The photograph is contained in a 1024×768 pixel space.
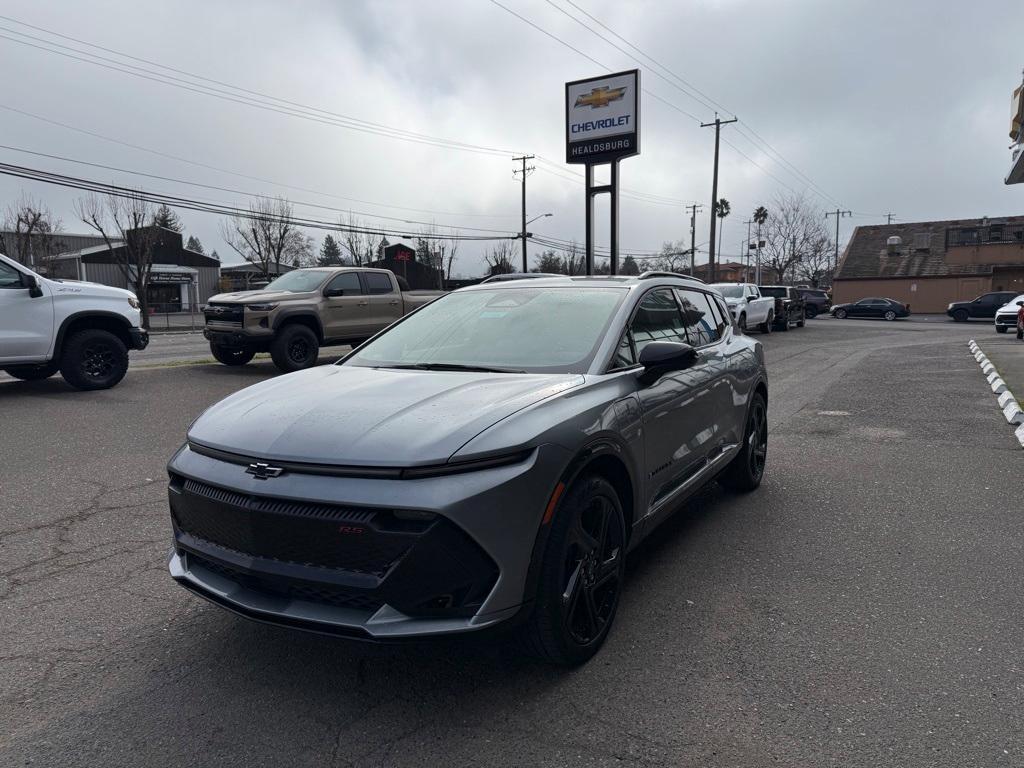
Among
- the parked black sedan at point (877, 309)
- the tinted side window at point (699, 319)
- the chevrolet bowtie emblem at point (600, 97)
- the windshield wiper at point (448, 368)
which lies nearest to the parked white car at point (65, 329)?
the windshield wiper at point (448, 368)

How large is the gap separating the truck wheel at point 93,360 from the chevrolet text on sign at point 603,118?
63.3 ft

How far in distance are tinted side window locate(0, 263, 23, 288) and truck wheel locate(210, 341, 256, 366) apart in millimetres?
3475

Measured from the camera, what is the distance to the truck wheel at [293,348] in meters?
12.0

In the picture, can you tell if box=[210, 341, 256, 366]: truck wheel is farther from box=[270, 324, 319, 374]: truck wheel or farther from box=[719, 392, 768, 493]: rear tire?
box=[719, 392, 768, 493]: rear tire

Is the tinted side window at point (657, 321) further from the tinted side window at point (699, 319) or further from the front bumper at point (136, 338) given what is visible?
the front bumper at point (136, 338)

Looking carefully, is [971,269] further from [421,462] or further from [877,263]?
[421,462]

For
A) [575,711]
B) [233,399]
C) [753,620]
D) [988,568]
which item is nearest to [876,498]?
[988,568]

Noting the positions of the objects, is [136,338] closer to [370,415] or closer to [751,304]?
[370,415]

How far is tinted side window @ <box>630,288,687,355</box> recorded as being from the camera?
13.0 feet

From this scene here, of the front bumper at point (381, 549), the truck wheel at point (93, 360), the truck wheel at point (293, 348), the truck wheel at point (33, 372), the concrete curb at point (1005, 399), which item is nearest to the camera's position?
the front bumper at point (381, 549)

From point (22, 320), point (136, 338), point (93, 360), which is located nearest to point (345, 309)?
point (136, 338)

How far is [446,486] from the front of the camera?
246cm

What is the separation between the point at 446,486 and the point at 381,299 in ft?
38.4

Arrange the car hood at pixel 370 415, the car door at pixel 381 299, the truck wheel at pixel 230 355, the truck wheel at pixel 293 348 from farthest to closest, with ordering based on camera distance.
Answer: the car door at pixel 381 299 < the truck wheel at pixel 230 355 < the truck wheel at pixel 293 348 < the car hood at pixel 370 415
